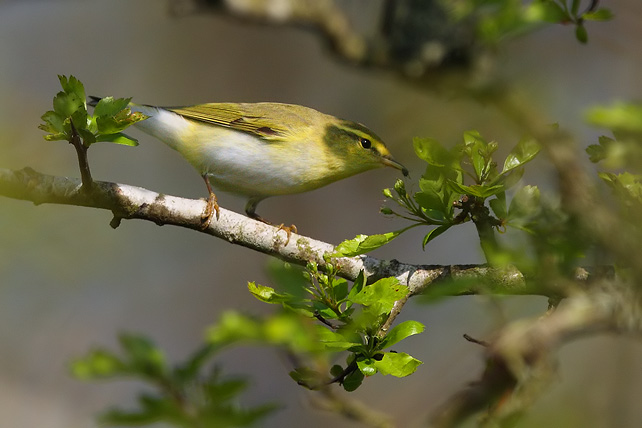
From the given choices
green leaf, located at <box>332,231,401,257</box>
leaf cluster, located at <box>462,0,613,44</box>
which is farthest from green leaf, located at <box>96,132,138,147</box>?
leaf cluster, located at <box>462,0,613,44</box>

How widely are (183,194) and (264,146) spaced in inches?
159

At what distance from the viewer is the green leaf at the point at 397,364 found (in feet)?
6.31

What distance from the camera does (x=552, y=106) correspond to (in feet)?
15.5

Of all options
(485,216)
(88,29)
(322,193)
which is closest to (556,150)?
(485,216)

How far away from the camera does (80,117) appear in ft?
6.58

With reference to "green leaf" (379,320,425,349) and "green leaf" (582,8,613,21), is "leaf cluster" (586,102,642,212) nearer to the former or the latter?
"green leaf" (582,8,613,21)

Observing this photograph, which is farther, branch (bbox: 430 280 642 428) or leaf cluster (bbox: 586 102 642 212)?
leaf cluster (bbox: 586 102 642 212)

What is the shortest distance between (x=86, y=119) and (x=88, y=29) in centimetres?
697

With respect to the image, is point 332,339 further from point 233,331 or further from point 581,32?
point 581,32

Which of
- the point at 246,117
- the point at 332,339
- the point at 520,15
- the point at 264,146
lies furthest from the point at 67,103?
the point at 246,117

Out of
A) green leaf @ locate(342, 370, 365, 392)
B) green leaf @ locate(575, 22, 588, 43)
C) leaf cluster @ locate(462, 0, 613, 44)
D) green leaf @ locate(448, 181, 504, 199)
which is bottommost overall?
green leaf @ locate(342, 370, 365, 392)

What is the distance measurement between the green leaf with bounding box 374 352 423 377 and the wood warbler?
2039mm

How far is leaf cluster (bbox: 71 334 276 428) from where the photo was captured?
129 cm

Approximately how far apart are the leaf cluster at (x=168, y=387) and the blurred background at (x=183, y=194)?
2850mm
